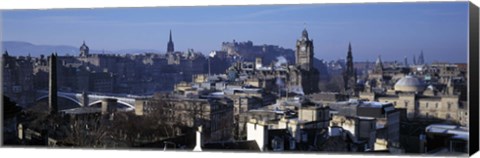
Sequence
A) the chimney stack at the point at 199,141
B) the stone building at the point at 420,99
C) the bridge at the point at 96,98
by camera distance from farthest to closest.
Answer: the bridge at the point at 96,98 < the chimney stack at the point at 199,141 < the stone building at the point at 420,99

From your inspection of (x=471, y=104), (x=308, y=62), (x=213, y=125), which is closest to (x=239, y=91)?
(x=213, y=125)

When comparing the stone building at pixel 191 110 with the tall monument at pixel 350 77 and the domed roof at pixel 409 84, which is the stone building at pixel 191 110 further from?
the domed roof at pixel 409 84

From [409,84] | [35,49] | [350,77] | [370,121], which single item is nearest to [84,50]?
[35,49]

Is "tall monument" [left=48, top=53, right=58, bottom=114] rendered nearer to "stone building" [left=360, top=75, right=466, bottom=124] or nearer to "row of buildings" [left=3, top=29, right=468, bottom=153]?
"row of buildings" [left=3, top=29, right=468, bottom=153]

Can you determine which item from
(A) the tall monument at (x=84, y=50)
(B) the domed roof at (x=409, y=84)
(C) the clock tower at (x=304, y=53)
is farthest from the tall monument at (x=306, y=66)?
(A) the tall monument at (x=84, y=50)

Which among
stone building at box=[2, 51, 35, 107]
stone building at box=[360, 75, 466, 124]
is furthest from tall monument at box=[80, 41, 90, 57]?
stone building at box=[360, 75, 466, 124]
